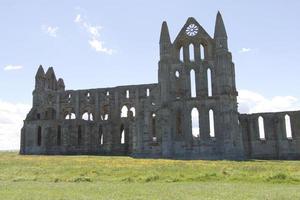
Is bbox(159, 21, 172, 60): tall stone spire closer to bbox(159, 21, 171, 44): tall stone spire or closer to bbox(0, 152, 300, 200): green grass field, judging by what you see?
bbox(159, 21, 171, 44): tall stone spire

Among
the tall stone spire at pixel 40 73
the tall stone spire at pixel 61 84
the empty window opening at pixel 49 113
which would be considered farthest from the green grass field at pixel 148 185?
the tall stone spire at pixel 61 84

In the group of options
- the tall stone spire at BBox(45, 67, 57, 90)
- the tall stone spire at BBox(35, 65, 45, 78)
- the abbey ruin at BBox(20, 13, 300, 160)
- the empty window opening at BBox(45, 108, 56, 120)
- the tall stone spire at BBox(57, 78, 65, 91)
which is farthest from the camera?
the tall stone spire at BBox(57, 78, 65, 91)

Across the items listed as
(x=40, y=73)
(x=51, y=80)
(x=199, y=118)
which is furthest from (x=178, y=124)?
(x=51, y=80)

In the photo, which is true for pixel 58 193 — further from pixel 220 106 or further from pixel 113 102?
pixel 113 102

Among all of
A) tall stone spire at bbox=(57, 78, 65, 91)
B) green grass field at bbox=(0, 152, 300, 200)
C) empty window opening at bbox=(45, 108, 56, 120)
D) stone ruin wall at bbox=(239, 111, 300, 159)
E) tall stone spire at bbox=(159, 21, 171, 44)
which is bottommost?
green grass field at bbox=(0, 152, 300, 200)

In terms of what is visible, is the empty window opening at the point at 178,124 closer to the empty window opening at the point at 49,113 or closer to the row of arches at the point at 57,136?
the row of arches at the point at 57,136

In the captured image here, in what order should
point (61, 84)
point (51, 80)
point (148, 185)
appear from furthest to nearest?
point (61, 84), point (51, 80), point (148, 185)

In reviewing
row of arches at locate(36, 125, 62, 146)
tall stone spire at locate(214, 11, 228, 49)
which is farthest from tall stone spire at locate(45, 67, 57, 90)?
tall stone spire at locate(214, 11, 228, 49)

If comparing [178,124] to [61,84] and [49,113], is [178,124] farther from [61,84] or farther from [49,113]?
[61,84]

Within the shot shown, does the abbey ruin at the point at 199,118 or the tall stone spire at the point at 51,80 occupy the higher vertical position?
the tall stone spire at the point at 51,80

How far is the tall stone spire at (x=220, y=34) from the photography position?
5066cm

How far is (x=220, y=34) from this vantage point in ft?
168

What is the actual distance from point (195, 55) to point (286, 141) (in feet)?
53.1

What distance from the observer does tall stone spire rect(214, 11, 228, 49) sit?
50656 mm
